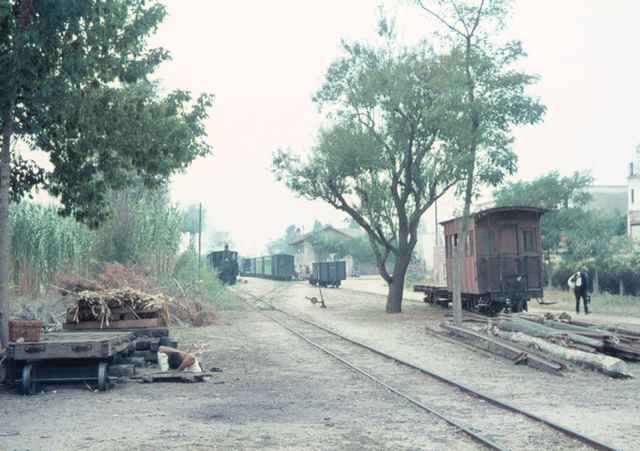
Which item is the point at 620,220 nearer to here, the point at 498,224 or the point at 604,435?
the point at 498,224

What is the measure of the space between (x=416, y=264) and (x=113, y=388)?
69981mm

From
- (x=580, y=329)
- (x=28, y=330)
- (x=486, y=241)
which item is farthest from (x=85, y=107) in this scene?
(x=486, y=241)

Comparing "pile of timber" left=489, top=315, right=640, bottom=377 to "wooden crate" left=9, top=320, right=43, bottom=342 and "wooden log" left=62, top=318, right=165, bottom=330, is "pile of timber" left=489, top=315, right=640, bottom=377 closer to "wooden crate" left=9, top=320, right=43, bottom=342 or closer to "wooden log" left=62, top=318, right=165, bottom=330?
"wooden log" left=62, top=318, right=165, bottom=330

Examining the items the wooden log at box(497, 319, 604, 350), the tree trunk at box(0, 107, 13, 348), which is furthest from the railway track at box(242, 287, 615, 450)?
the tree trunk at box(0, 107, 13, 348)

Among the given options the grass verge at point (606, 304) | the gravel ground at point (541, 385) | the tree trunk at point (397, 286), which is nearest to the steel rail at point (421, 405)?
the gravel ground at point (541, 385)

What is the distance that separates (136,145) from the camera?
1252cm

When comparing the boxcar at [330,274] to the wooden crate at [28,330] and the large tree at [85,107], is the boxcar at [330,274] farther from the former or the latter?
the wooden crate at [28,330]

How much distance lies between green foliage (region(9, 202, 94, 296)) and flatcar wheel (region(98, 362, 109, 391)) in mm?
10663

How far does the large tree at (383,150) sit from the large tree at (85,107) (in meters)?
12.5

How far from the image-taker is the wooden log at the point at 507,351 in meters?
12.1

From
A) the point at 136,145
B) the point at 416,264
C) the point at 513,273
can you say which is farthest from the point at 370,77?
the point at 416,264

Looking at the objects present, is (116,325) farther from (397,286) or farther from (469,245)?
(397,286)

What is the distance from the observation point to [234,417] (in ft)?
27.9

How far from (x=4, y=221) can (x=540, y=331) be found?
10374mm
